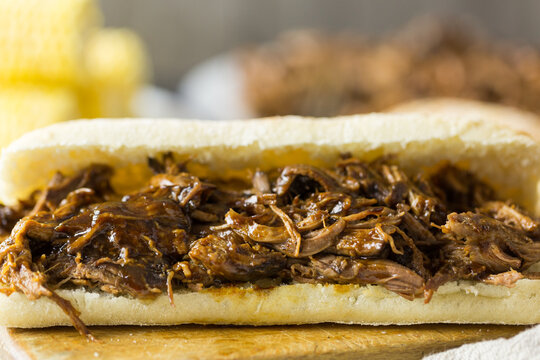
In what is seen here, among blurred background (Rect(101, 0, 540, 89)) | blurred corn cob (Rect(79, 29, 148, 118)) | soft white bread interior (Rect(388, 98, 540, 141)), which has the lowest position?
soft white bread interior (Rect(388, 98, 540, 141))

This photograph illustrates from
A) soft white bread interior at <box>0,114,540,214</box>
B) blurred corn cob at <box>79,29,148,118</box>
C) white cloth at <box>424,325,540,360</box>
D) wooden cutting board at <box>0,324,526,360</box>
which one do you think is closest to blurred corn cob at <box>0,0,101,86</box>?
blurred corn cob at <box>79,29,148,118</box>

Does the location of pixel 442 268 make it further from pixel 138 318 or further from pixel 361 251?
pixel 138 318

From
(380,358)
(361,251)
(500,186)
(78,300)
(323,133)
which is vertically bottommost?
(380,358)

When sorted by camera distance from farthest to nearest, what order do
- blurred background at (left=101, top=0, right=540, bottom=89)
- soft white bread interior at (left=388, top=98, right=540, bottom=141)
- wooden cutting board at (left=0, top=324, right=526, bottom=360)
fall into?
blurred background at (left=101, top=0, right=540, bottom=89) < soft white bread interior at (left=388, top=98, right=540, bottom=141) < wooden cutting board at (left=0, top=324, right=526, bottom=360)

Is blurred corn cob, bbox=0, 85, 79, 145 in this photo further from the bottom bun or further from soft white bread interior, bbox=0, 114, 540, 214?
the bottom bun

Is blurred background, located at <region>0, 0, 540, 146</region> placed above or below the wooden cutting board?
above

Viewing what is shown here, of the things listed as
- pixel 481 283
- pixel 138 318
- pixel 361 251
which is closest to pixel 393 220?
pixel 361 251

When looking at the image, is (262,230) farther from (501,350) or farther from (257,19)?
(257,19)

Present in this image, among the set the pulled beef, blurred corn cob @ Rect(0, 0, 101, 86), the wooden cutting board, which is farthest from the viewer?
blurred corn cob @ Rect(0, 0, 101, 86)
